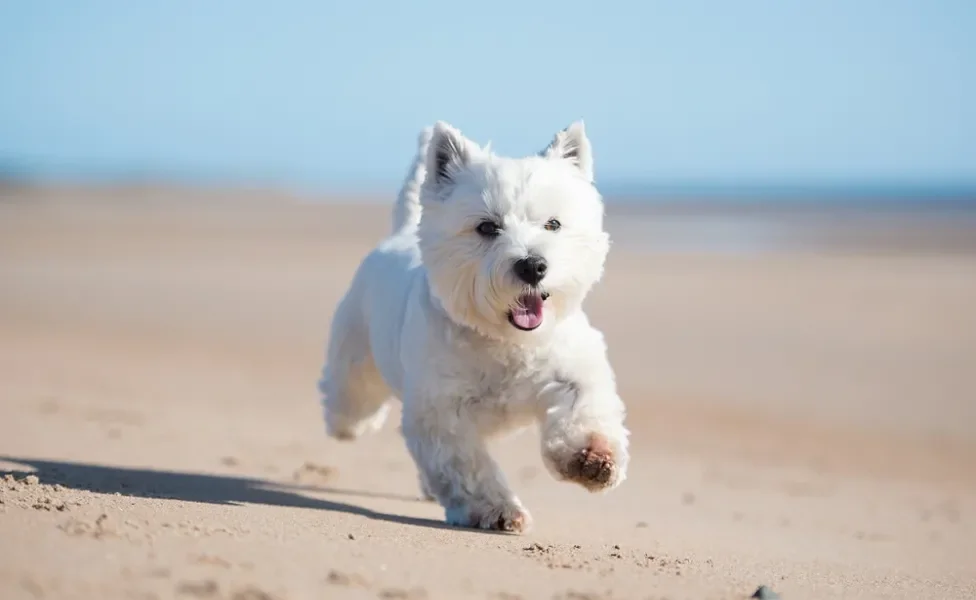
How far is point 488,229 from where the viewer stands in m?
5.00

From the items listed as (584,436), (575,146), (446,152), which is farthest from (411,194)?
(584,436)

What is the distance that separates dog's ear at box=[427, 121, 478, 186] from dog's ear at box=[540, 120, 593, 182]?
0.35 m

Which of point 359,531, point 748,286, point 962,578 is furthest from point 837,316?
point 359,531

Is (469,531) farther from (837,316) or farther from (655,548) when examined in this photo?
(837,316)

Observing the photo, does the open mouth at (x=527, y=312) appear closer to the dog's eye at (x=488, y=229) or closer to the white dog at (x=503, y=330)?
the white dog at (x=503, y=330)

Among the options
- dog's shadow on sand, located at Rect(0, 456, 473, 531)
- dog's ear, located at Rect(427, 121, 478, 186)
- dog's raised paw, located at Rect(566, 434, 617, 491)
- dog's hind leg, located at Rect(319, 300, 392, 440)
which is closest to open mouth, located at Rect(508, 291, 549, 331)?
dog's raised paw, located at Rect(566, 434, 617, 491)

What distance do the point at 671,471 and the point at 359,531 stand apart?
157 inches

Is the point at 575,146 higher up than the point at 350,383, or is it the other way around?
the point at 575,146

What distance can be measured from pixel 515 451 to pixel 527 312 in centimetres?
384

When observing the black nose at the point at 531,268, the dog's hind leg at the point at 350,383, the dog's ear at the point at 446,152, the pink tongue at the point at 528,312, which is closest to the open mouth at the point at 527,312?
the pink tongue at the point at 528,312

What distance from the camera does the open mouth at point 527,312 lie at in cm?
493

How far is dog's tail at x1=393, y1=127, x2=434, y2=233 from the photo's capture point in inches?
267

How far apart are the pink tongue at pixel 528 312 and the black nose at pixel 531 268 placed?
123 millimetres

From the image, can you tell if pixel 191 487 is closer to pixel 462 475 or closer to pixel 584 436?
pixel 462 475
